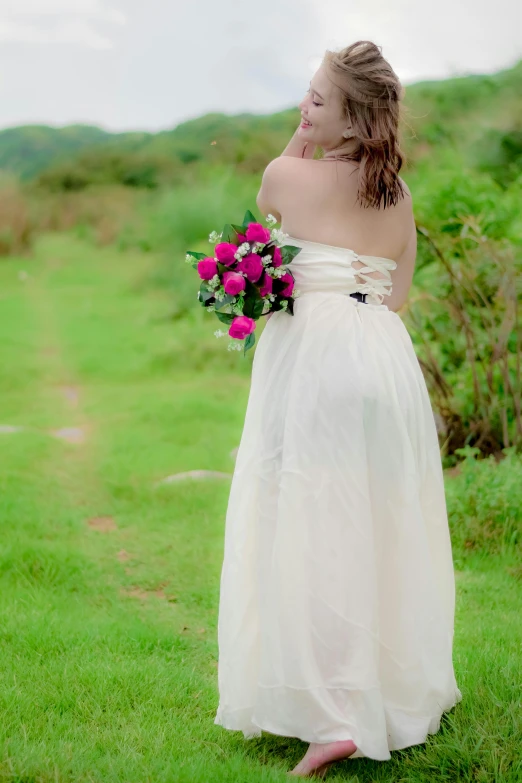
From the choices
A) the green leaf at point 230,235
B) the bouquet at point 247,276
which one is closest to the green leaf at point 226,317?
the bouquet at point 247,276

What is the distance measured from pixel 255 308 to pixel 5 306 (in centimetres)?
1206

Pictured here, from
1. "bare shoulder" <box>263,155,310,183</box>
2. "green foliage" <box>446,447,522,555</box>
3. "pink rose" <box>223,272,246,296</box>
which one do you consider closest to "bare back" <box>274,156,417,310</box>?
"bare shoulder" <box>263,155,310,183</box>

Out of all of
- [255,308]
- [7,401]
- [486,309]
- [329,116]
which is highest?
[329,116]

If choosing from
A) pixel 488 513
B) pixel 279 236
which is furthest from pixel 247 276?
pixel 488 513

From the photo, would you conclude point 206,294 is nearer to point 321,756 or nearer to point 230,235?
point 230,235

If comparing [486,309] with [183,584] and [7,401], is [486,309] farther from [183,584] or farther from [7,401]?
[7,401]

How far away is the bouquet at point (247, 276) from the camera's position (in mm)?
2533

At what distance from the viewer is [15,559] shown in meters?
4.53

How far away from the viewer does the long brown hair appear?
8.28ft

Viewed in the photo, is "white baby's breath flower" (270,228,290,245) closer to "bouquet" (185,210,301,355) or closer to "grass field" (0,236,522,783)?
"bouquet" (185,210,301,355)

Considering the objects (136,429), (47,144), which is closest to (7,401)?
(136,429)

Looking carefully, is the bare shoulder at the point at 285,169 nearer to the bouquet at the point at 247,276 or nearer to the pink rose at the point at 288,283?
the bouquet at the point at 247,276

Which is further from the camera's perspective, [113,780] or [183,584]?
[183,584]

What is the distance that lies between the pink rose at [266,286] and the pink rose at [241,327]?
10 cm
